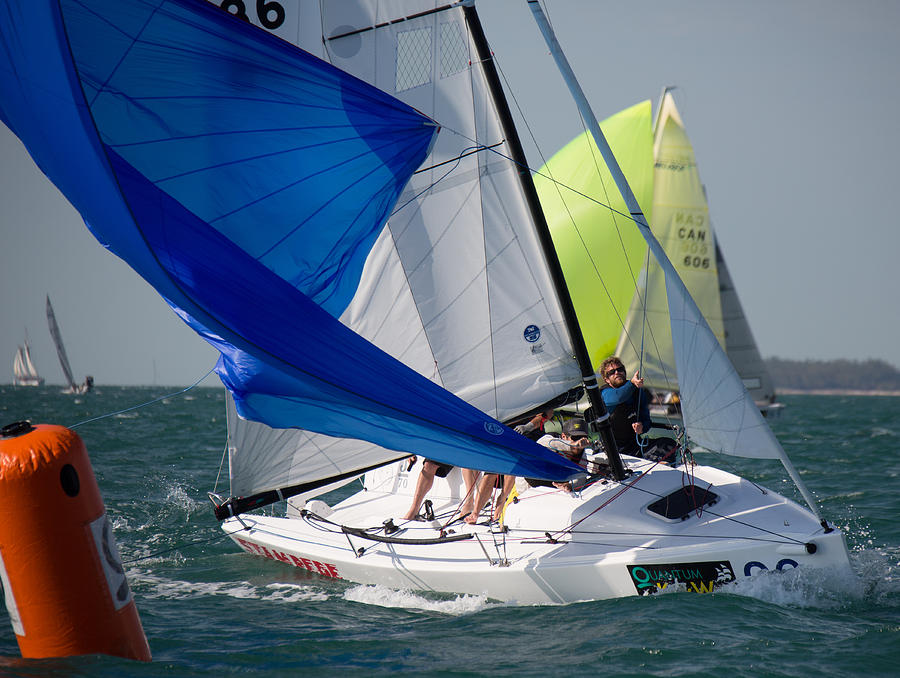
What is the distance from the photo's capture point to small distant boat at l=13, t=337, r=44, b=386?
249ft

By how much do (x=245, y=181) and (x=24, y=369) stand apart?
80.0 meters

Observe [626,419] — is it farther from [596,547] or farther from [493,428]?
[493,428]

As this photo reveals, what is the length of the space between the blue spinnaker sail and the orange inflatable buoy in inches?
51.4

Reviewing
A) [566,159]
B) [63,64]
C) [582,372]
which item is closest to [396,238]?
[582,372]

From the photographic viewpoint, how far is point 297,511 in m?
8.74

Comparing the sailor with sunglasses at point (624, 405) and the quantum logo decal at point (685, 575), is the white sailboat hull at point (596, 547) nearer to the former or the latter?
the quantum logo decal at point (685, 575)

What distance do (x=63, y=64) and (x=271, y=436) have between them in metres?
3.62

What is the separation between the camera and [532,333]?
7.29 m

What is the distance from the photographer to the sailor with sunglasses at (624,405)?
7.67 metres

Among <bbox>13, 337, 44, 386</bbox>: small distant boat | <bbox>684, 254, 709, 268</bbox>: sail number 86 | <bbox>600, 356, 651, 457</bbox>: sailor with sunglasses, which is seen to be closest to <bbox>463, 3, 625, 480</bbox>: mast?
<bbox>600, 356, 651, 457</bbox>: sailor with sunglasses

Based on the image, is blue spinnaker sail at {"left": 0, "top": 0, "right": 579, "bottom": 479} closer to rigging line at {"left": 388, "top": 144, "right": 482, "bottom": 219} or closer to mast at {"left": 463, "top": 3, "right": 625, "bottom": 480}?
rigging line at {"left": 388, "top": 144, "right": 482, "bottom": 219}

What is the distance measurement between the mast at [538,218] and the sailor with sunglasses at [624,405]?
54 centimetres

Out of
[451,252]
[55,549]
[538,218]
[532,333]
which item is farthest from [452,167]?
[55,549]

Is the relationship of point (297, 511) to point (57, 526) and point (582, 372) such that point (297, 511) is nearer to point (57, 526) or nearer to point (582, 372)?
point (582, 372)
